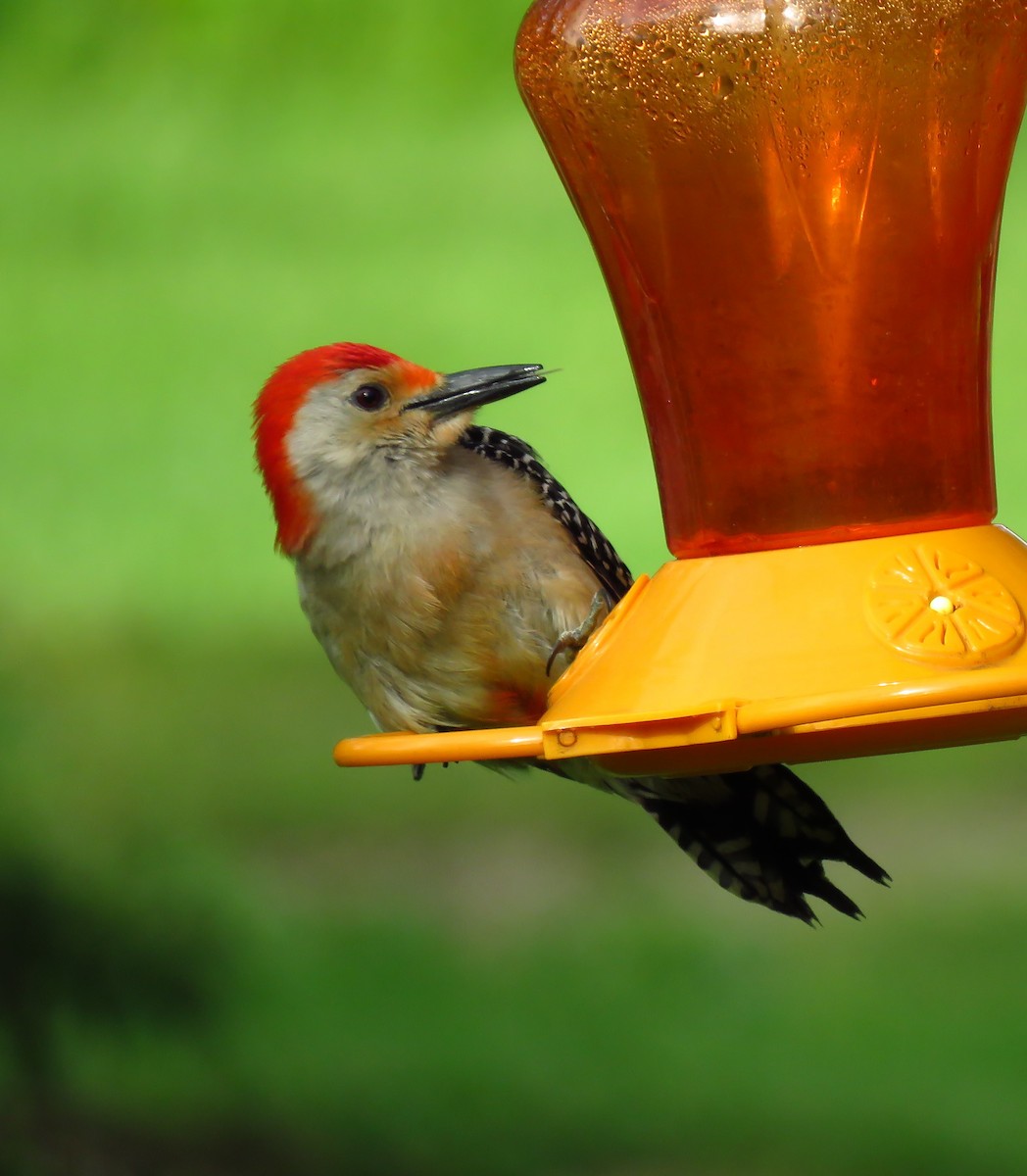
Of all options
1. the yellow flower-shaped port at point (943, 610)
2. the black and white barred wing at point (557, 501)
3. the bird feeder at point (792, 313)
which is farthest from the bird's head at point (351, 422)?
the yellow flower-shaped port at point (943, 610)

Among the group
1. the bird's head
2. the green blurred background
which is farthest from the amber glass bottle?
the green blurred background

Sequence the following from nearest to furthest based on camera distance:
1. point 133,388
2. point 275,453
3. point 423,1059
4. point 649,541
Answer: point 275,453
point 649,541
point 133,388
point 423,1059

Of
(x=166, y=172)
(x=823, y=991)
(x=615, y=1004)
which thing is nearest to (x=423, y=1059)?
(x=615, y=1004)

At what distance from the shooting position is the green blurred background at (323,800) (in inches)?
205

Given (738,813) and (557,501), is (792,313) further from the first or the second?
(738,813)

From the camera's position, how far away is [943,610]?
1.88 meters

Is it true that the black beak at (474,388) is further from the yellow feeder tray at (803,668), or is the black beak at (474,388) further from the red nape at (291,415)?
the yellow feeder tray at (803,668)

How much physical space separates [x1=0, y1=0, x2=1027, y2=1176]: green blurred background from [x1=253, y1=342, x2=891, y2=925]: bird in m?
1.76

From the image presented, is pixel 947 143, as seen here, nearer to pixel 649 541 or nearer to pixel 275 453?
pixel 275 453

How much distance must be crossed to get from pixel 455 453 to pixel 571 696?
51.4 inches

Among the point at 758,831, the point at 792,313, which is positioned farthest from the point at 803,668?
the point at 758,831

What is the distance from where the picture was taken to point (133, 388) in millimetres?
5348

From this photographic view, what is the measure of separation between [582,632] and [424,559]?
1.04 feet

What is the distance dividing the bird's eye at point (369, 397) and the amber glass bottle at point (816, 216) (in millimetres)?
948
